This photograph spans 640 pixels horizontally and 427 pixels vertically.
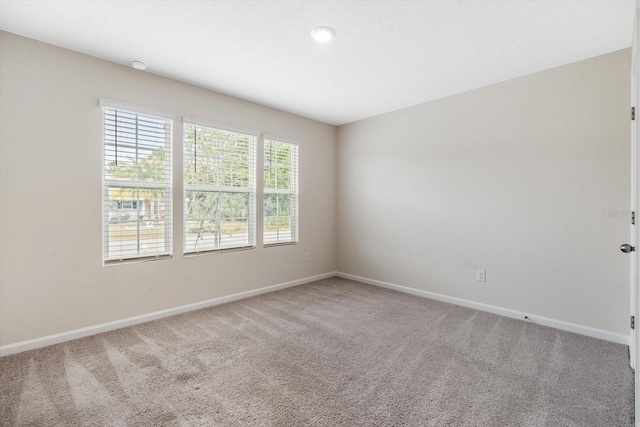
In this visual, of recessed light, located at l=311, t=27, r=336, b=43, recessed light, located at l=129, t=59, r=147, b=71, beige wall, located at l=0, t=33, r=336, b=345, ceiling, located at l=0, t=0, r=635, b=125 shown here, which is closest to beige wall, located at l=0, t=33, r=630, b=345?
beige wall, located at l=0, t=33, r=336, b=345

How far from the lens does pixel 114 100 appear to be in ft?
9.52

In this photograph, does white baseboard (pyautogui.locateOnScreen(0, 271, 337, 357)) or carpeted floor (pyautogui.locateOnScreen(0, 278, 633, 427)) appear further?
white baseboard (pyautogui.locateOnScreen(0, 271, 337, 357))

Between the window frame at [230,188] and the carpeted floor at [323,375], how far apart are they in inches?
33.0

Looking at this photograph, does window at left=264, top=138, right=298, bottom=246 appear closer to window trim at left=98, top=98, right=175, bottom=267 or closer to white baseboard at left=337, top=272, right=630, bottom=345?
window trim at left=98, top=98, right=175, bottom=267

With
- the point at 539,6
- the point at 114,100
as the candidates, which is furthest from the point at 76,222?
the point at 539,6

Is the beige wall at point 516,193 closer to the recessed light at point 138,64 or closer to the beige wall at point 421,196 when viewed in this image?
the beige wall at point 421,196

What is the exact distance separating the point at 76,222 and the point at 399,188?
11.9 ft

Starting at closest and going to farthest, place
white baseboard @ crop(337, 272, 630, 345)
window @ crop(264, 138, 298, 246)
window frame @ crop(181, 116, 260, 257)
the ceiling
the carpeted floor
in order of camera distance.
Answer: the carpeted floor, the ceiling, white baseboard @ crop(337, 272, 630, 345), window frame @ crop(181, 116, 260, 257), window @ crop(264, 138, 298, 246)

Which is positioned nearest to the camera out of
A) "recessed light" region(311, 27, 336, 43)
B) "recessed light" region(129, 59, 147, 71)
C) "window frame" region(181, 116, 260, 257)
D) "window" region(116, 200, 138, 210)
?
"recessed light" region(311, 27, 336, 43)

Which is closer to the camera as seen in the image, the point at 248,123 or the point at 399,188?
the point at 248,123

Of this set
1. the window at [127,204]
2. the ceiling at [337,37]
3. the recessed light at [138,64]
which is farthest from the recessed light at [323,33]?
the window at [127,204]

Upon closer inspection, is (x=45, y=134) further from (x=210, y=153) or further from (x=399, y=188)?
(x=399, y=188)

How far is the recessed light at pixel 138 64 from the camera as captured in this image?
2.85 m

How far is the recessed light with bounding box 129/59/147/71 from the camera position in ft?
9.36
